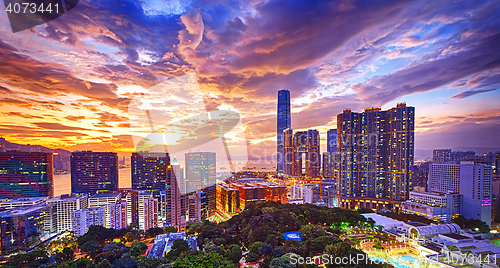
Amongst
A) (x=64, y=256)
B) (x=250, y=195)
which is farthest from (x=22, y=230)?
(x=250, y=195)

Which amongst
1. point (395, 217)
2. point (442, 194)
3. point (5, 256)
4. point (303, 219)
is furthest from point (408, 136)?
point (5, 256)

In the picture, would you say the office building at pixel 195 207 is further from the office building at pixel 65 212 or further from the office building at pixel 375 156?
the office building at pixel 375 156

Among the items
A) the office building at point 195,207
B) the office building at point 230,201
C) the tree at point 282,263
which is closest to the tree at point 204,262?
the tree at point 282,263

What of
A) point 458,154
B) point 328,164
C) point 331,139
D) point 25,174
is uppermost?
point 331,139

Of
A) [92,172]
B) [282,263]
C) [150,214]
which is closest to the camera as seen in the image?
[282,263]

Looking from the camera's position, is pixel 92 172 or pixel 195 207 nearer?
pixel 195 207

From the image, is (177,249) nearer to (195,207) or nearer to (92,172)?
(195,207)

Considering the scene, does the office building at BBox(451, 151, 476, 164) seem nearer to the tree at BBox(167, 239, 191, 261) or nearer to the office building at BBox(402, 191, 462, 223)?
the office building at BBox(402, 191, 462, 223)

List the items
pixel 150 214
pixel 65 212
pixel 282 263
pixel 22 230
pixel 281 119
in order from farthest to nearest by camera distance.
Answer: pixel 281 119, pixel 150 214, pixel 65 212, pixel 22 230, pixel 282 263

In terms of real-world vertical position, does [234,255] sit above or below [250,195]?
above
